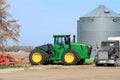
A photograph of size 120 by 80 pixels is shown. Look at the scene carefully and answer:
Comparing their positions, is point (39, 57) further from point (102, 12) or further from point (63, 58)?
point (102, 12)

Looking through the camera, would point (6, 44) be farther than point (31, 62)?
Yes

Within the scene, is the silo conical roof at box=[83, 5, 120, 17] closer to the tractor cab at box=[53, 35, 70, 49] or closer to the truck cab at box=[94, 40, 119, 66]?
the truck cab at box=[94, 40, 119, 66]

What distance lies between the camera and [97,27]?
4762 centimetres

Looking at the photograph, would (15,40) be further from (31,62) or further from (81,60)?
(81,60)

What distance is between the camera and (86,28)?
47.7 m

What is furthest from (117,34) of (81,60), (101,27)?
(81,60)

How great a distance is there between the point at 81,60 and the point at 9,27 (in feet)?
26.4

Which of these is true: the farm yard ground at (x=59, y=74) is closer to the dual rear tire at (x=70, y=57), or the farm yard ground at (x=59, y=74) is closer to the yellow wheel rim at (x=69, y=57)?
the dual rear tire at (x=70, y=57)

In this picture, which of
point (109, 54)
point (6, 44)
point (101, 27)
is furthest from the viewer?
point (101, 27)

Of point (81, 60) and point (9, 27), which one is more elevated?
point (9, 27)

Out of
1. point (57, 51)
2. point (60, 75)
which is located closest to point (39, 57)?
point (57, 51)

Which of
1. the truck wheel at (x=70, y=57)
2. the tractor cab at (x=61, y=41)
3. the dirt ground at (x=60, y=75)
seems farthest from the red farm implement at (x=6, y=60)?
the dirt ground at (x=60, y=75)

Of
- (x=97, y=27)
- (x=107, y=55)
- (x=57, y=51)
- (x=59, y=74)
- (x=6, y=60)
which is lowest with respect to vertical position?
(x=59, y=74)

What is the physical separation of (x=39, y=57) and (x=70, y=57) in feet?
9.21
